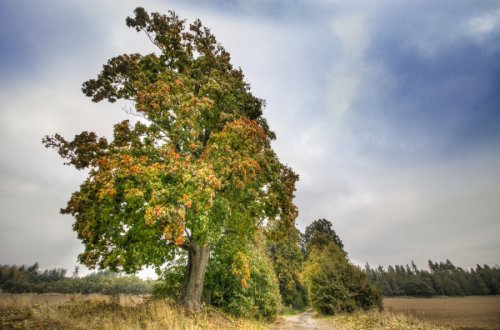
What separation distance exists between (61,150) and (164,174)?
203 inches

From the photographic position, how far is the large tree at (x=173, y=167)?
7.53 meters

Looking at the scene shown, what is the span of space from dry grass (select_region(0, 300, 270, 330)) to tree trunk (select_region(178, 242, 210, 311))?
23.2 inches

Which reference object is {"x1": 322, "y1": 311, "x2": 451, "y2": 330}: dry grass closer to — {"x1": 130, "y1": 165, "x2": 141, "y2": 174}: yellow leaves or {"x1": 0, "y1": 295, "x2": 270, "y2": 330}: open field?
{"x1": 0, "y1": 295, "x2": 270, "y2": 330}: open field

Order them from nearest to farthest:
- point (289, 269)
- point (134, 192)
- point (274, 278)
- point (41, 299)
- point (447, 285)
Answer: point (134, 192) → point (41, 299) → point (274, 278) → point (289, 269) → point (447, 285)

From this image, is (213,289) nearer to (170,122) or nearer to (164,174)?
(164,174)

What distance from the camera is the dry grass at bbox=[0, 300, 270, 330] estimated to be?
593 cm

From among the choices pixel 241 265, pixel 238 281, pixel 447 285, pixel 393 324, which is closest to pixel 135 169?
pixel 241 265

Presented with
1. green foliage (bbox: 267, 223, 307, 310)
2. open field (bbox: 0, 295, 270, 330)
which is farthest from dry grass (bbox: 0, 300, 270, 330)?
green foliage (bbox: 267, 223, 307, 310)

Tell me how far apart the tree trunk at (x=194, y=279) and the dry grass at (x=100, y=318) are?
0.59 m

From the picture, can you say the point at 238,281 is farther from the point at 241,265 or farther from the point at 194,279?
the point at 194,279

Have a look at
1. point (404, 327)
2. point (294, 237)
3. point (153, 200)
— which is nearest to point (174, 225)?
point (153, 200)

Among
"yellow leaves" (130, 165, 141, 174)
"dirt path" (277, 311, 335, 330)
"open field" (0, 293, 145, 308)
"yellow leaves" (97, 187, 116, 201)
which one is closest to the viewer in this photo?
"yellow leaves" (97, 187, 116, 201)

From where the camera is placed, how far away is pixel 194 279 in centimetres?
1002

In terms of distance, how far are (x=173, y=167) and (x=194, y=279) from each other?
543 centimetres
